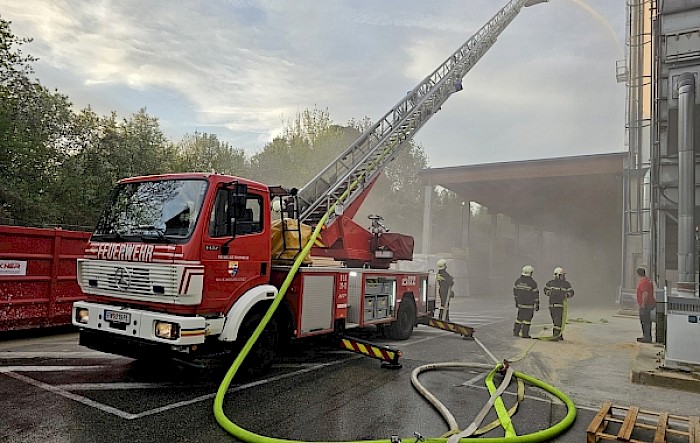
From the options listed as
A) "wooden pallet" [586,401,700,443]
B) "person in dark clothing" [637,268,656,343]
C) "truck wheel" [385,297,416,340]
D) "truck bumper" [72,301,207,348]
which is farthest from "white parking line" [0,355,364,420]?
"person in dark clothing" [637,268,656,343]

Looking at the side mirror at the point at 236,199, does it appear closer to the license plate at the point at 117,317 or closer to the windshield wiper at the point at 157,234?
the windshield wiper at the point at 157,234

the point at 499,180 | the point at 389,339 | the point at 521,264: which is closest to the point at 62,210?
the point at 389,339

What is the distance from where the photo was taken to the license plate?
5195 mm

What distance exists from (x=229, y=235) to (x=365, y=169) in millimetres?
5079

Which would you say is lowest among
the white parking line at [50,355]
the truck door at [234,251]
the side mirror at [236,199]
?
the white parking line at [50,355]

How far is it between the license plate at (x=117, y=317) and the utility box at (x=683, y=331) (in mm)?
6773

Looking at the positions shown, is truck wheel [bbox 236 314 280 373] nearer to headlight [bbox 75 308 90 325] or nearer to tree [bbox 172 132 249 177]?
headlight [bbox 75 308 90 325]

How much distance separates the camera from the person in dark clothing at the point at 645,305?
10430 millimetres

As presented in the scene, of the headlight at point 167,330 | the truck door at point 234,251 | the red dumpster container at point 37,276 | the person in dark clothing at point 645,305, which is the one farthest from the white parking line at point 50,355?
the person in dark clothing at point 645,305

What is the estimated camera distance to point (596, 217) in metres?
32.7

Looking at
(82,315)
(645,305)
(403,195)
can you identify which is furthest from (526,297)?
(403,195)

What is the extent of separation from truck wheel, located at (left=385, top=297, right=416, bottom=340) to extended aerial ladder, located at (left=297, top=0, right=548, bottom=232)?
2257mm

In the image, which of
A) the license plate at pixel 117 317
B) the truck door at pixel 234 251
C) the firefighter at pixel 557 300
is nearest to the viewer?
the license plate at pixel 117 317

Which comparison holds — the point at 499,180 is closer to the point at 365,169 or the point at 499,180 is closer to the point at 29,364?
the point at 365,169
